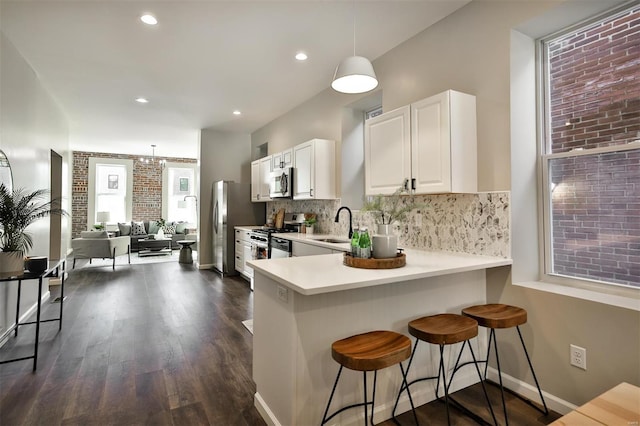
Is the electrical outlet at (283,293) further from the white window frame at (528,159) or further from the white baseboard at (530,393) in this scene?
the white baseboard at (530,393)

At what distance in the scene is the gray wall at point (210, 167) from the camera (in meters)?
6.81

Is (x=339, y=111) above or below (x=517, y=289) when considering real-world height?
above

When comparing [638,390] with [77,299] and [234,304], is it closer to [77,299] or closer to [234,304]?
[234,304]

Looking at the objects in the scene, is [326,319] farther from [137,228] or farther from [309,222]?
[137,228]

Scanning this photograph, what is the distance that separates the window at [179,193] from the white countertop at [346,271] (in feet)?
30.8

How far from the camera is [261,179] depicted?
5926 mm

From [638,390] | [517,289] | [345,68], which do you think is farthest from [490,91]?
[638,390]

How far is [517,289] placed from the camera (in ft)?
7.41

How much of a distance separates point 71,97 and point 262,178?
3.04 metres

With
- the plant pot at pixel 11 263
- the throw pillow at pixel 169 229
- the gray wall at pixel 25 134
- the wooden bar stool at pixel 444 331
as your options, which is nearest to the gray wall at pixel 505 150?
the wooden bar stool at pixel 444 331

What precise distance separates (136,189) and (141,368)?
8.88 meters

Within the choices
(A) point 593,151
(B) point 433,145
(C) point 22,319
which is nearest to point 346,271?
(B) point 433,145

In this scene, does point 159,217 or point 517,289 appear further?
point 159,217

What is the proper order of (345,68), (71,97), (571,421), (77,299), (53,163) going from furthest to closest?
(53,163) < (71,97) < (77,299) < (345,68) < (571,421)
